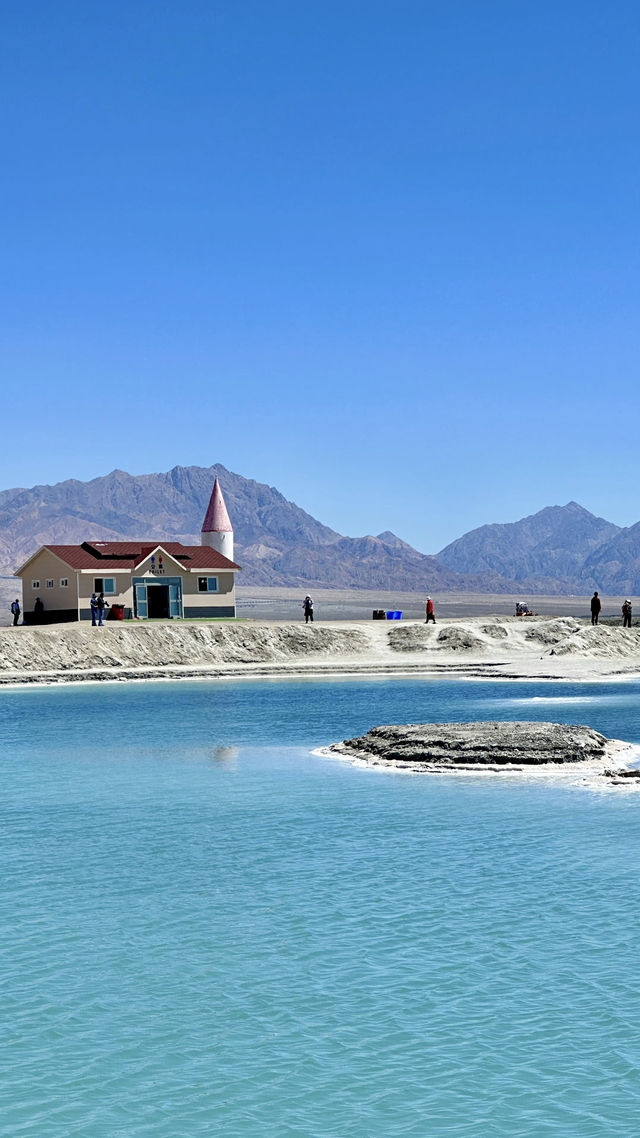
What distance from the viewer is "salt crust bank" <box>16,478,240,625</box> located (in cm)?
7325

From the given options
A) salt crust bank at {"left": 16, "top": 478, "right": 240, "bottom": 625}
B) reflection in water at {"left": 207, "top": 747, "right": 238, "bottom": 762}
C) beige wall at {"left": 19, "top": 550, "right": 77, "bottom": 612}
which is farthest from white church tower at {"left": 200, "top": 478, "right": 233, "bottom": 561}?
reflection in water at {"left": 207, "top": 747, "right": 238, "bottom": 762}

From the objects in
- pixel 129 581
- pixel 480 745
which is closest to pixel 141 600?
pixel 129 581

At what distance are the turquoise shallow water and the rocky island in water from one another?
7.09 feet

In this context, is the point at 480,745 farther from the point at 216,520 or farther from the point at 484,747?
the point at 216,520

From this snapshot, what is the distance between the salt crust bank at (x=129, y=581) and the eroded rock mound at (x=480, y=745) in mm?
42046

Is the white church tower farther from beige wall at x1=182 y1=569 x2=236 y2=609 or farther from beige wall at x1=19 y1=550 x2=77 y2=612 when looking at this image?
beige wall at x1=19 y1=550 x2=77 y2=612

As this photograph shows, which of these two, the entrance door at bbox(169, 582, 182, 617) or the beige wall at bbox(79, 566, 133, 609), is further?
the entrance door at bbox(169, 582, 182, 617)

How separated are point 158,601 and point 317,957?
61382mm

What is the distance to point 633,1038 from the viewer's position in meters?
12.6

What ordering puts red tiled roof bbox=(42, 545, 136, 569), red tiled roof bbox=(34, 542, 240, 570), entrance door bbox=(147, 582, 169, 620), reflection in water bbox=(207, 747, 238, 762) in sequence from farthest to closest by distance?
entrance door bbox=(147, 582, 169, 620) → red tiled roof bbox=(34, 542, 240, 570) → red tiled roof bbox=(42, 545, 136, 569) → reflection in water bbox=(207, 747, 238, 762)

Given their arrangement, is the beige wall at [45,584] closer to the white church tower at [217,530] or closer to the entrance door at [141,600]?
the entrance door at [141,600]

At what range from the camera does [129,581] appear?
74.2 m

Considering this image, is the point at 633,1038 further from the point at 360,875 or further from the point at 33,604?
the point at 33,604

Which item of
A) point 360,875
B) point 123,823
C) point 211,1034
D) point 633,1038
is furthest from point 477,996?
Answer: point 123,823
